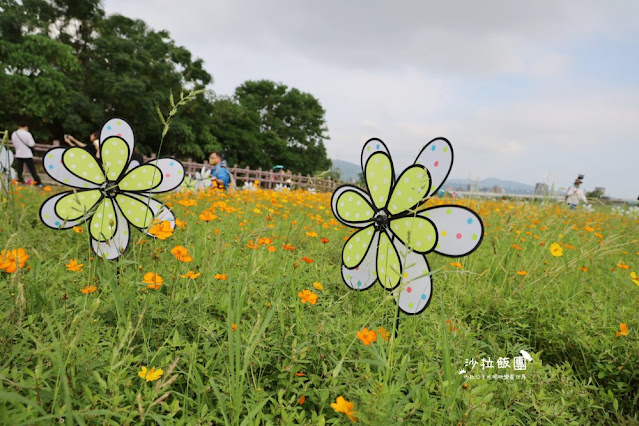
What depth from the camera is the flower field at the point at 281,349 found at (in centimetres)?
98

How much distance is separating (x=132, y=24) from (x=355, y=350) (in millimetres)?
26694

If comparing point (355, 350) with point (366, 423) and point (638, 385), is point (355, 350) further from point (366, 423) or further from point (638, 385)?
point (638, 385)

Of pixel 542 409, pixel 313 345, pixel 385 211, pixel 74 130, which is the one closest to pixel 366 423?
pixel 313 345

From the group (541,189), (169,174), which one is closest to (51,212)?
(169,174)

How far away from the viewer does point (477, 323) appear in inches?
77.0

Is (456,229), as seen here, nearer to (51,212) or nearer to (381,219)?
(381,219)

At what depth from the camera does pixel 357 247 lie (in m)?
1.68

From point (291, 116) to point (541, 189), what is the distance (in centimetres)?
3545

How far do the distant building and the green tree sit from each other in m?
31.2

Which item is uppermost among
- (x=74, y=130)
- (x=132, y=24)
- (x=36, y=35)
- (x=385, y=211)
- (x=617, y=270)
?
(x=132, y=24)

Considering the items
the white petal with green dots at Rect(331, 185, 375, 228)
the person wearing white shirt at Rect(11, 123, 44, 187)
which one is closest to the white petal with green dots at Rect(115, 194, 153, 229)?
the white petal with green dots at Rect(331, 185, 375, 228)

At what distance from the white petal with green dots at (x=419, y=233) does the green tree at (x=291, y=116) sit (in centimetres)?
3295

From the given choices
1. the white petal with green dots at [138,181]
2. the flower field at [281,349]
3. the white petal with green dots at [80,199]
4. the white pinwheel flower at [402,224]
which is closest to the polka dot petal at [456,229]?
the white pinwheel flower at [402,224]

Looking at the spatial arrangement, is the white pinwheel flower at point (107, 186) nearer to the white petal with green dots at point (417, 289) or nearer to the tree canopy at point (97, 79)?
the white petal with green dots at point (417, 289)
